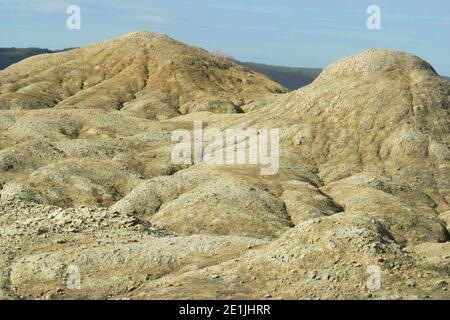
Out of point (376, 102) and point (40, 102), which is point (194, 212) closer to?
point (376, 102)

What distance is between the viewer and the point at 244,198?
8300 cm

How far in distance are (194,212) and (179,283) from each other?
35493 millimetres

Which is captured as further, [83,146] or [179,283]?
[83,146]

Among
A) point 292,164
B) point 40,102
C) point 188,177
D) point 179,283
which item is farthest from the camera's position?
point 40,102

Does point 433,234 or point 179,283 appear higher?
point 179,283

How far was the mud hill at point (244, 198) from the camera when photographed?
4325cm

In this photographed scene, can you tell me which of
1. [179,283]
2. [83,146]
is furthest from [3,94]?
[179,283]

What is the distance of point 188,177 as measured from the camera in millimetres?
92812

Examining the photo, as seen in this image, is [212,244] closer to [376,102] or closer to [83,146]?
[83,146]

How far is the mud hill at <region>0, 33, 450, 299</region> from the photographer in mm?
43250
